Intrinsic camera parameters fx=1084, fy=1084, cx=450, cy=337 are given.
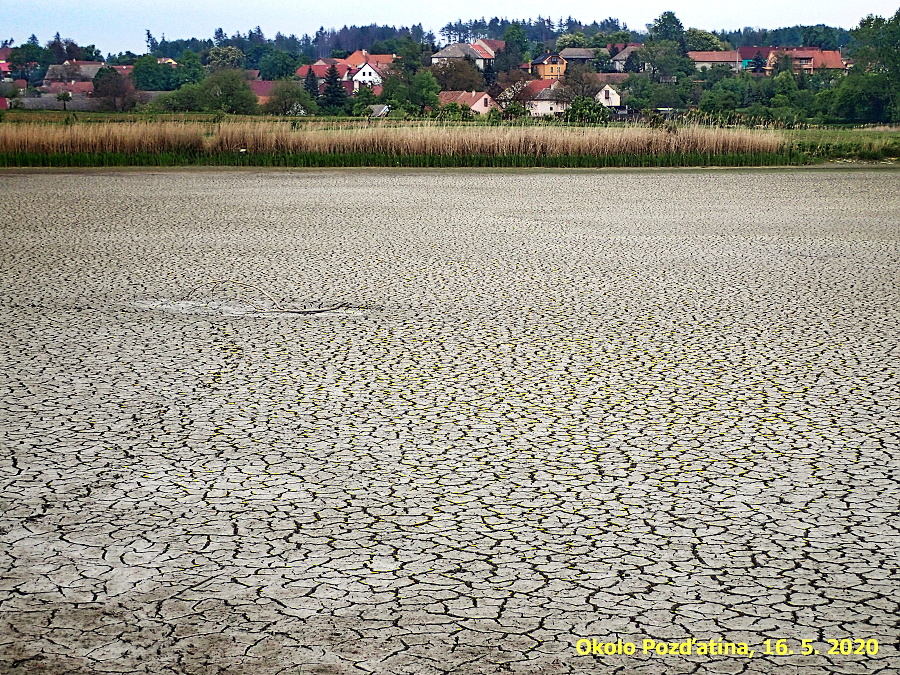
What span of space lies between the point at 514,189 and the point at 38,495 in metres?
16.6

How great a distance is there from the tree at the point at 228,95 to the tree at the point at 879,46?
5544 cm

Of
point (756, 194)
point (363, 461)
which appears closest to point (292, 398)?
point (363, 461)

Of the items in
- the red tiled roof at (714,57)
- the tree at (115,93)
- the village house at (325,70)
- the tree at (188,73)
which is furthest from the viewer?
the red tiled roof at (714,57)

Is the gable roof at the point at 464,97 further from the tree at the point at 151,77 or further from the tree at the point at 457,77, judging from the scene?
the tree at the point at 151,77

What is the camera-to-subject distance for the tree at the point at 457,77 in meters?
126

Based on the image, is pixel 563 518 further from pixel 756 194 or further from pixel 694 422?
pixel 756 194

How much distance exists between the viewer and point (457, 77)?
414 ft

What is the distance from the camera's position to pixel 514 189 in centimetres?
2020

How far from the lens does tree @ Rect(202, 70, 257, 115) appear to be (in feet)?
268

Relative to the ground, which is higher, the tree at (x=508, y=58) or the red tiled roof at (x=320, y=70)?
the tree at (x=508, y=58)

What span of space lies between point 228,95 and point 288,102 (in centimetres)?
748

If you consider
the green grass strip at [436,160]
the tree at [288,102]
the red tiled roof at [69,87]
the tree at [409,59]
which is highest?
the tree at [409,59]

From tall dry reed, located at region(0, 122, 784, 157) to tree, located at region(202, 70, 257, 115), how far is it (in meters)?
55.4

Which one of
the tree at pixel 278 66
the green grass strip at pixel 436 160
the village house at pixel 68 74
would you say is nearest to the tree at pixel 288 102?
the green grass strip at pixel 436 160
